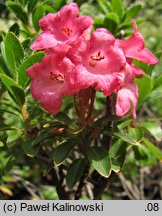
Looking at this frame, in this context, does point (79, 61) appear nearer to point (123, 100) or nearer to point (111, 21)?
point (123, 100)

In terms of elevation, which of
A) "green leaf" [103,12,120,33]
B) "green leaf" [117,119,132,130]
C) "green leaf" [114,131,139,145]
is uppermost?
"green leaf" [103,12,120,33]

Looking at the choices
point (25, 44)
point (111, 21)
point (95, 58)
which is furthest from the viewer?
point (111, 21)

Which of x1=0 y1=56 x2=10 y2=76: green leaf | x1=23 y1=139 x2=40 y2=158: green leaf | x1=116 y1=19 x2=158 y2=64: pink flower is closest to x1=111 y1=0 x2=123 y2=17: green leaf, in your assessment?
x1=116 y1=19 x2=158 y2=64: pink flower

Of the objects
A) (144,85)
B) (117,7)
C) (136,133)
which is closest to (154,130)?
(136,133)

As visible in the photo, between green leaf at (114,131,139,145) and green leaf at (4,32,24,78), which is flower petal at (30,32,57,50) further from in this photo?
green leaf at (114,131,139,145)

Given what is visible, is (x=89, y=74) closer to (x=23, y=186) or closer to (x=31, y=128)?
(x=31, y=128)

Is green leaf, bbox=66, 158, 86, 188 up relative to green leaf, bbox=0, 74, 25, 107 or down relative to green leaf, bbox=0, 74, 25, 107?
down
